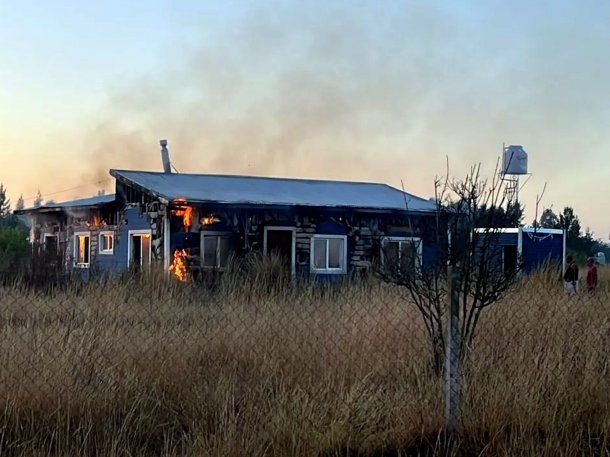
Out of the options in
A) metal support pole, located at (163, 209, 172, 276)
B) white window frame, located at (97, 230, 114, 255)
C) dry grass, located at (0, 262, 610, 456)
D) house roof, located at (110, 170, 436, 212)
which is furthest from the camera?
white window frame, located at (97, 230, 114, 255)

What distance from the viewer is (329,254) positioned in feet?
64.1

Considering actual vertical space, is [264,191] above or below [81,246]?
above

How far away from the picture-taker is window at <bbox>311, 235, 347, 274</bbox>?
19.3 meters

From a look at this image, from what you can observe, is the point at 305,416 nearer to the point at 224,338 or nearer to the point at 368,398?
the point at 368,398

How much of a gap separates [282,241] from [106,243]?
19.5 feet

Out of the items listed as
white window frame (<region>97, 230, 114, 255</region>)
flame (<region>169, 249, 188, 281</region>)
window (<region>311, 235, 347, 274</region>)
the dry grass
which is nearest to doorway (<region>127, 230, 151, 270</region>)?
white window frame (<region>97, 230, 114, 255</region>)

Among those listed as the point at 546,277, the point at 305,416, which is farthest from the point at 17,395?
the point at 546,277

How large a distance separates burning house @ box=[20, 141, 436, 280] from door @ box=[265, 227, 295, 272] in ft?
0.09

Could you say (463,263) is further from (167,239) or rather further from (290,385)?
(167,239)

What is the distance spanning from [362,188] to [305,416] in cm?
1890

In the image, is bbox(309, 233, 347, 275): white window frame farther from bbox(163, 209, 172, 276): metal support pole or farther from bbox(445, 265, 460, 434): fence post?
bbox(445, 265, 460, 434): fence post

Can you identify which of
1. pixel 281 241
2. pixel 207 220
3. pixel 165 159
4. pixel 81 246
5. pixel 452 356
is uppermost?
pixel 165 159

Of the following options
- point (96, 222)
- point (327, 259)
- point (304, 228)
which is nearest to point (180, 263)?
point (304, 228)

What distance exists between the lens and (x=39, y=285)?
501 inches
